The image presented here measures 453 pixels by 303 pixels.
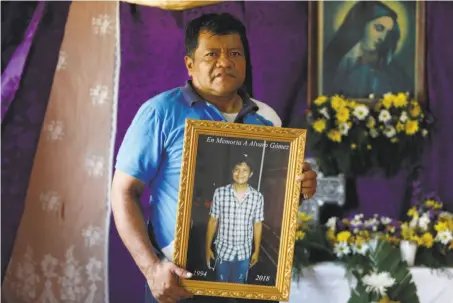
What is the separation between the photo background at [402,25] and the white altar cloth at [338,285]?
0.79m

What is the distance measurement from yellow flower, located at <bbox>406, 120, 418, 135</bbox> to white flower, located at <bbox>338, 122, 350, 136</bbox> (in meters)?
0.26

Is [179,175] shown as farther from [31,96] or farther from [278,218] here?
[31,96]

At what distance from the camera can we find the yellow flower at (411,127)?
7.63 ft

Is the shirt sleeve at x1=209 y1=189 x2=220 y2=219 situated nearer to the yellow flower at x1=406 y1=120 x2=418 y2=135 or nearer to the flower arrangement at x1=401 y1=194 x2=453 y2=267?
the flower arrangement at x1=401 y1=194 x2=453 y2=267

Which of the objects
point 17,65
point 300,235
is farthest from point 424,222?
point 17,65

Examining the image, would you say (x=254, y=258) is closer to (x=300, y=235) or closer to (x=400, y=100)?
(x=300, y=235)

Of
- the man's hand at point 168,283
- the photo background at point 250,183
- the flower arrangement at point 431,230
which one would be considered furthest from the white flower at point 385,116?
the man's hand at point 168,283

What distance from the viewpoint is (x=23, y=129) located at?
2061 mm

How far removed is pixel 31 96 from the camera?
2.07 metres

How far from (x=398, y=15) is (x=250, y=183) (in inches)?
51.8

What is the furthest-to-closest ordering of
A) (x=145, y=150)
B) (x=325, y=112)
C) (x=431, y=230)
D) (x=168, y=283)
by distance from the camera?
1. (x=325, y=112)
2. (x=431, y=230)
3. (x=145, y=150)
4. (x=168, y=283)

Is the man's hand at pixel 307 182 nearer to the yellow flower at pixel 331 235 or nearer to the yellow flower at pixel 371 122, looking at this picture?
the yellow flower at pixel 331 235

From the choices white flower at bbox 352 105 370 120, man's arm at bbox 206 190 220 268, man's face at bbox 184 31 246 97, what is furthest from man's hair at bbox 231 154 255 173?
white flower at bbox 352 105 370 120

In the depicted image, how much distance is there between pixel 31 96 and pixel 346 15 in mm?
1333
